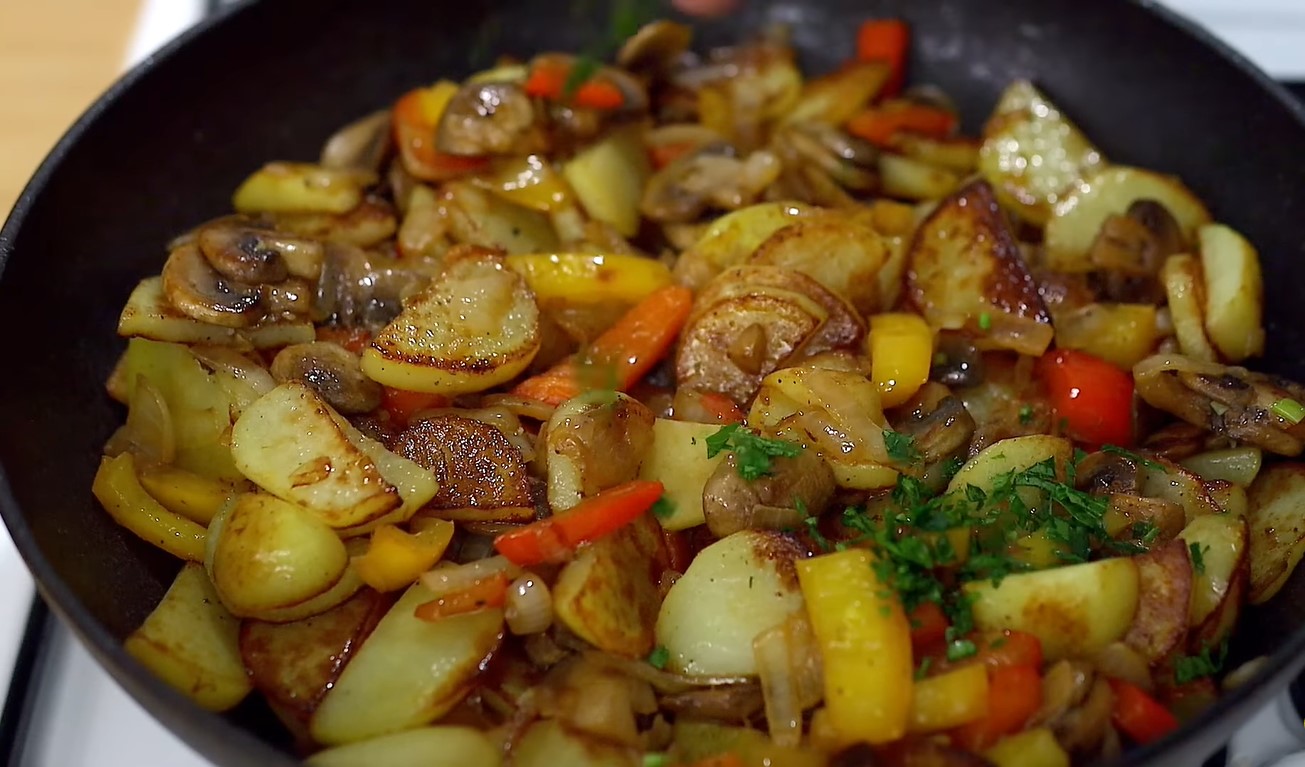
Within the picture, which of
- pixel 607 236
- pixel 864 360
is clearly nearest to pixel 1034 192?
pixel 864 360

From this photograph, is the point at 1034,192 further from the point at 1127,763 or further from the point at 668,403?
the point at 1127,763

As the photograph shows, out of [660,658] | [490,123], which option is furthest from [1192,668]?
[490,123]

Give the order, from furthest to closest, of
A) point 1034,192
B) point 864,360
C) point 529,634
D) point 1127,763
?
point 1034,192 → point 864,360 → point 529,634 → point 1127,763

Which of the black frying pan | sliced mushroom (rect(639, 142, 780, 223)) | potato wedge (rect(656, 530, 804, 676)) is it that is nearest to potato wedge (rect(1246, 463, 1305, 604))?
the black frying pan

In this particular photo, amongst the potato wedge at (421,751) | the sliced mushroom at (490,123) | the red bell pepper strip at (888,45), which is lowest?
the potato wedge at (421,751)

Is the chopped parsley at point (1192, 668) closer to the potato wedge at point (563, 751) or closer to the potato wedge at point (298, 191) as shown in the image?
the potato wedge at point (563, 751)

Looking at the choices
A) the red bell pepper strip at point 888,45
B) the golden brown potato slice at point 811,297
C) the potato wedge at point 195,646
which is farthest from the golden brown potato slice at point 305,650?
the red bell pepper strip at point 888,45

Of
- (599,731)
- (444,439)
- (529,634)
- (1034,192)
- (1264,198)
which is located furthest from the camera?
(1034,192)

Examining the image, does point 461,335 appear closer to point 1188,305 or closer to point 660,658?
point 660,658
